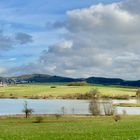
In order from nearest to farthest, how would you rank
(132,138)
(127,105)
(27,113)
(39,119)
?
(132,138) < (39,119) < (27,113) < (127,105)

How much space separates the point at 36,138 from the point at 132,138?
698 cm

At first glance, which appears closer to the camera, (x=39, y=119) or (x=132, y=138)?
(x=132, y=138)

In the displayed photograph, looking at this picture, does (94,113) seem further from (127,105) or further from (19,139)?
(19,139)

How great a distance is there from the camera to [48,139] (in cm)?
3070

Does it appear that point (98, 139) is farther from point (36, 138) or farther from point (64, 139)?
point (36, 138)

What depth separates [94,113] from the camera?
12181 centimetres

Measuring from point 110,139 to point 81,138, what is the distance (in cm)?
219

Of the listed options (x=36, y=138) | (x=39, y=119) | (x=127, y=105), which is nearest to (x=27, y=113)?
(x=39, y=119)

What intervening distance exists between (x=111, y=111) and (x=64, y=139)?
3720 inches

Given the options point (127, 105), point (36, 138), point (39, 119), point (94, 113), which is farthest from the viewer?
point (127, 105)

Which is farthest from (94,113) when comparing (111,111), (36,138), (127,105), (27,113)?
(36,138)

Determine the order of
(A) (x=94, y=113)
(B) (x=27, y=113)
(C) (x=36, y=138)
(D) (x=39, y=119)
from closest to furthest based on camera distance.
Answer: (C) (x=36, y=138) < (D) (x=39, y=119) < (B) (x=27, y=113) < (A) (x=94, y=113)

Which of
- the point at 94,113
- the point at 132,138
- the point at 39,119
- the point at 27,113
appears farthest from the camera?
the point at 94,113

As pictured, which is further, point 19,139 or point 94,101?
point 94,101
